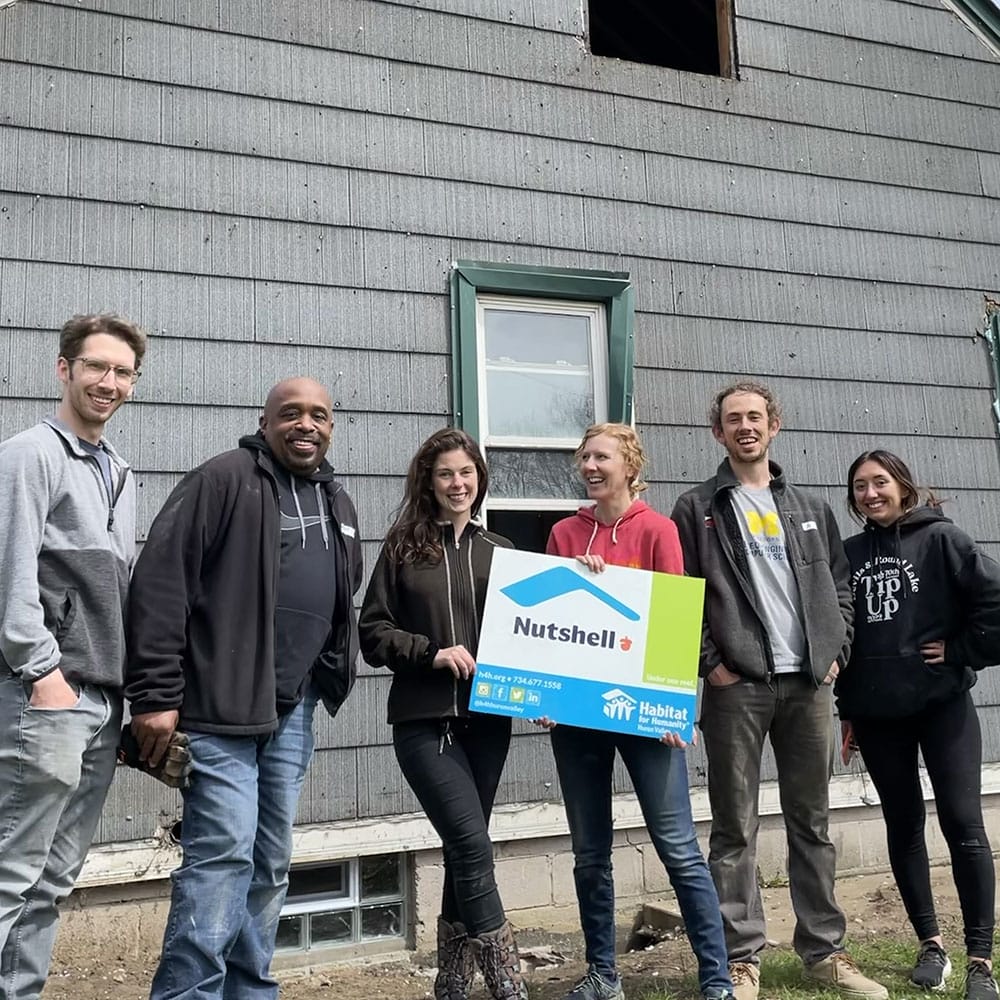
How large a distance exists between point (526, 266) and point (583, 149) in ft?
2.43

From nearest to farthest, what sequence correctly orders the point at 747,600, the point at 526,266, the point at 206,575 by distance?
1. the point at 206,575
2. the point at 747,600
3. the point at 526,266

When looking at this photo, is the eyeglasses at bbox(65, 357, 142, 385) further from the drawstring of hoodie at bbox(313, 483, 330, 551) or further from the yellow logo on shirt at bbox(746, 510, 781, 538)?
the yellow logo on shirt at bbox(746, 510, 781, 538)

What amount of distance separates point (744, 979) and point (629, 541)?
143 cm

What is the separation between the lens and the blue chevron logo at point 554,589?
129 inches

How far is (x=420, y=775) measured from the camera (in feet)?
10.2

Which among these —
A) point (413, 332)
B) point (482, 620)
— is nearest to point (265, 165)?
point (413, 332)

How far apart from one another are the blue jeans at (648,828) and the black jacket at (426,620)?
46 centimetres

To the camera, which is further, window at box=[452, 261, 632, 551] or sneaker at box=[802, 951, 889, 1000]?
window at box=[452, 261, 632, 551]

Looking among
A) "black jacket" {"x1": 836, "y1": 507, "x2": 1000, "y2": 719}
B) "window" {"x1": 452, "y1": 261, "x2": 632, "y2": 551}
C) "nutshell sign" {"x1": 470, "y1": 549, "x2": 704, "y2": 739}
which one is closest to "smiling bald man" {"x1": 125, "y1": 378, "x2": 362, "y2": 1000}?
"nutshell sign" {"x1": 470, "y1": 549, "x2": 704, "y2": 739}

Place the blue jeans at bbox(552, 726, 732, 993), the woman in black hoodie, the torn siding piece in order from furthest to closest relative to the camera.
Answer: the torn siding piece
the woman in black hoodie
the blue jeans at bbox(552, 726, 732, 993)

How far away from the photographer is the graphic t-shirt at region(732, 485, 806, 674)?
137 inches

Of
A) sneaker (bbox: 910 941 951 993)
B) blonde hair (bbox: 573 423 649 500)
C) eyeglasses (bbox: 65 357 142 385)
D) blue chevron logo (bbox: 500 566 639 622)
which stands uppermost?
eyeglasses (bbox: 65 357 142 385)

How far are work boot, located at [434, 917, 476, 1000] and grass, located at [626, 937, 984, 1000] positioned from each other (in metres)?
0.71

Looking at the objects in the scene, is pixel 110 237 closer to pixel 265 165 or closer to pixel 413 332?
pixel 265 165
